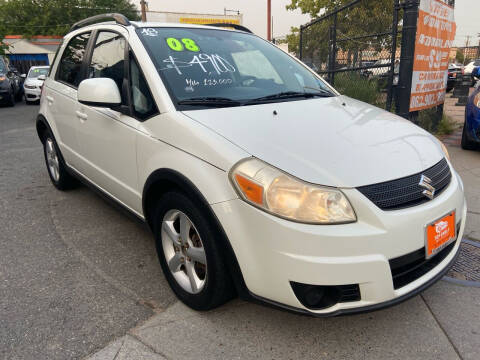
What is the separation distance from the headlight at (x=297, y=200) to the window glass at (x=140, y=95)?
963 millimetres

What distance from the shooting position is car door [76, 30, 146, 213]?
104 inches

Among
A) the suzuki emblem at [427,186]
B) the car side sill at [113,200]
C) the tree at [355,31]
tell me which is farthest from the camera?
the tree at [355,31]

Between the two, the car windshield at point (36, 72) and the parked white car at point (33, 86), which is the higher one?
the car windshield at point (36, 72)

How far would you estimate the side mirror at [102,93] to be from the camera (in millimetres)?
2494

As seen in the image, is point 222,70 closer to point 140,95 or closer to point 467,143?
point 140,95

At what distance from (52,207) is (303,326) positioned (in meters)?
2.98

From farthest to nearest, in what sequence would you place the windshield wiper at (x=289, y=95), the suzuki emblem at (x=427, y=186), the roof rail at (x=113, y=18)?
the roof rail at (x=113, y=18)
the windshield wiper at (x=289, y=95)
the suzuki emblem at (x=427, y=186)

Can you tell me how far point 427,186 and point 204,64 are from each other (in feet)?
5.27

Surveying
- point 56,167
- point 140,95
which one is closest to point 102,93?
Answer: point 140,95

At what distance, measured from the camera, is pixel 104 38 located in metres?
3.16

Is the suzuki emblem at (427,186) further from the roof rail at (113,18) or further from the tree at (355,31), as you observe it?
the tree at (355,31)

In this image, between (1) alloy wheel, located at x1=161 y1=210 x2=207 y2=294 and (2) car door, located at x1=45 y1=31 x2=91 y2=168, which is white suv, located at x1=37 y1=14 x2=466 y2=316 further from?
(2) car door, located at x1=45 y1=31 x2=91 y2=168

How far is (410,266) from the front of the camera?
6.31ft

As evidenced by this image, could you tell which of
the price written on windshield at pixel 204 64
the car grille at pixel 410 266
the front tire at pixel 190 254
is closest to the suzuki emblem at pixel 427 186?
the car grille at pixel 410 266
